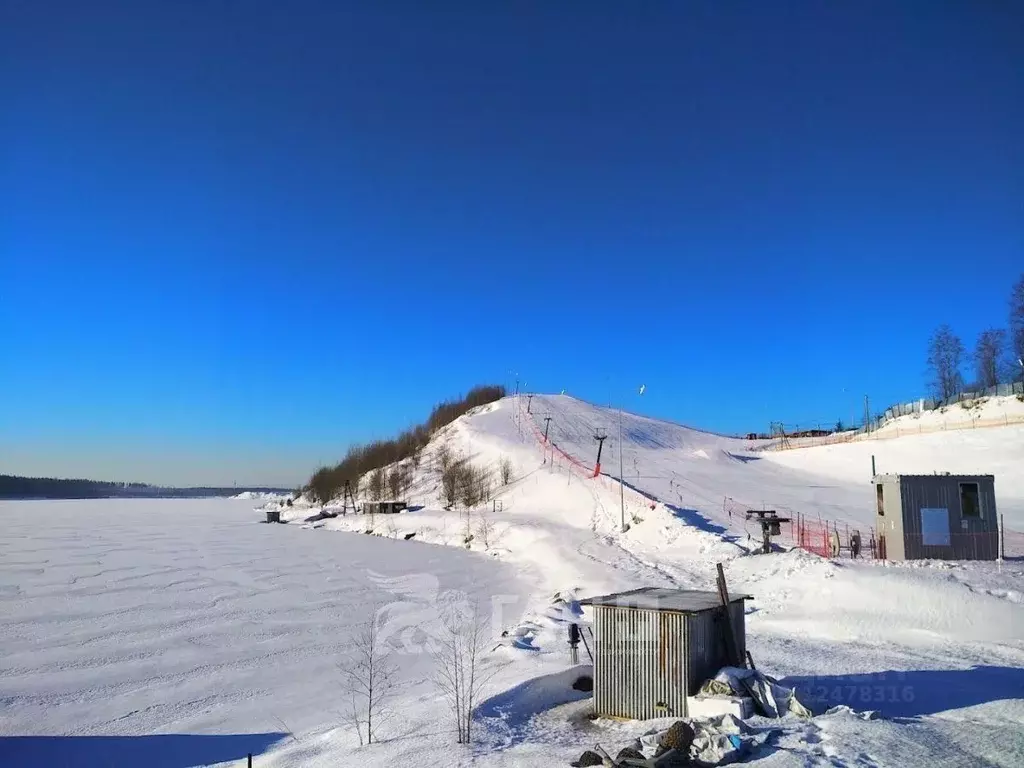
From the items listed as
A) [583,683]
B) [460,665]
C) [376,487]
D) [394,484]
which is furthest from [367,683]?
[376,487]

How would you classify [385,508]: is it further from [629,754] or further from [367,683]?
[629,754]

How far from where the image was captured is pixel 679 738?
7957 millimetres

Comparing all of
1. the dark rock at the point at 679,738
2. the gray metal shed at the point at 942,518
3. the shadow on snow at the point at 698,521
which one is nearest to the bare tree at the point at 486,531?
the shadow on snow at the point at 698,521

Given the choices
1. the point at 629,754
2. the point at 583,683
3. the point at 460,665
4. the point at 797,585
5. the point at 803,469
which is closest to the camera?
the point at 629,754

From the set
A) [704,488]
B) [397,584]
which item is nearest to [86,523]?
[397,584]

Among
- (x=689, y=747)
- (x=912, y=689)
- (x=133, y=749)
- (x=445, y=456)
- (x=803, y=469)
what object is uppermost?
(x=445, y=456)

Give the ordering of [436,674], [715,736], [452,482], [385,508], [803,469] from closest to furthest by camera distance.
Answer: [715,736] → [436,674] → [803,469] → [385,508] → [452,482]

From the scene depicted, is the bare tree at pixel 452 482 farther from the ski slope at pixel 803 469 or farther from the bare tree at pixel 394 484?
the ski slope at pixel 803 469

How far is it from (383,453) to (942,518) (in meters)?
80.4

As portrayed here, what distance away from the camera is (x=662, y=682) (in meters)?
9.86

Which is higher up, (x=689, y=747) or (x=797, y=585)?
(x=797, y=585)

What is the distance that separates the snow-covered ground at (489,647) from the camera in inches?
366

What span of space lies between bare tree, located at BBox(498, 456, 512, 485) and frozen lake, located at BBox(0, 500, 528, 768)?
942 inches

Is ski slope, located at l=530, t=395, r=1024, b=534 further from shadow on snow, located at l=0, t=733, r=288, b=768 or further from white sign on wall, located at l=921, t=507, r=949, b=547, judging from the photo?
shadow on snow, located at l=0, t=733, r=288, b=768
